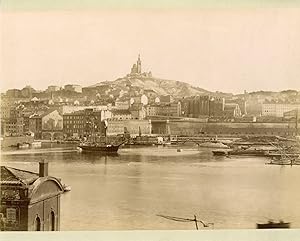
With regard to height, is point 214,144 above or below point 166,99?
below

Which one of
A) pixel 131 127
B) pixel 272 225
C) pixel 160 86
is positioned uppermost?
pixel 160 86

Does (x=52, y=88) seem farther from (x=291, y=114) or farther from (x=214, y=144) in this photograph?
(x=291, y=114)

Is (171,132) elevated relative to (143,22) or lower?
lower

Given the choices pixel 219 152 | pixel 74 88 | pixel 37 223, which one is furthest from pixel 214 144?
pixel 37 223

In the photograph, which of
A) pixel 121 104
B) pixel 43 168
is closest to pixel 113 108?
pixel 121 104

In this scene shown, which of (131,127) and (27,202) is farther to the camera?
(131,127)

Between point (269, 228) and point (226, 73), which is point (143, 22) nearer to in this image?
point (226, 73)

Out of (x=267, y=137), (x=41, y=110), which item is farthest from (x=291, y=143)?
(x=41, y=110)
